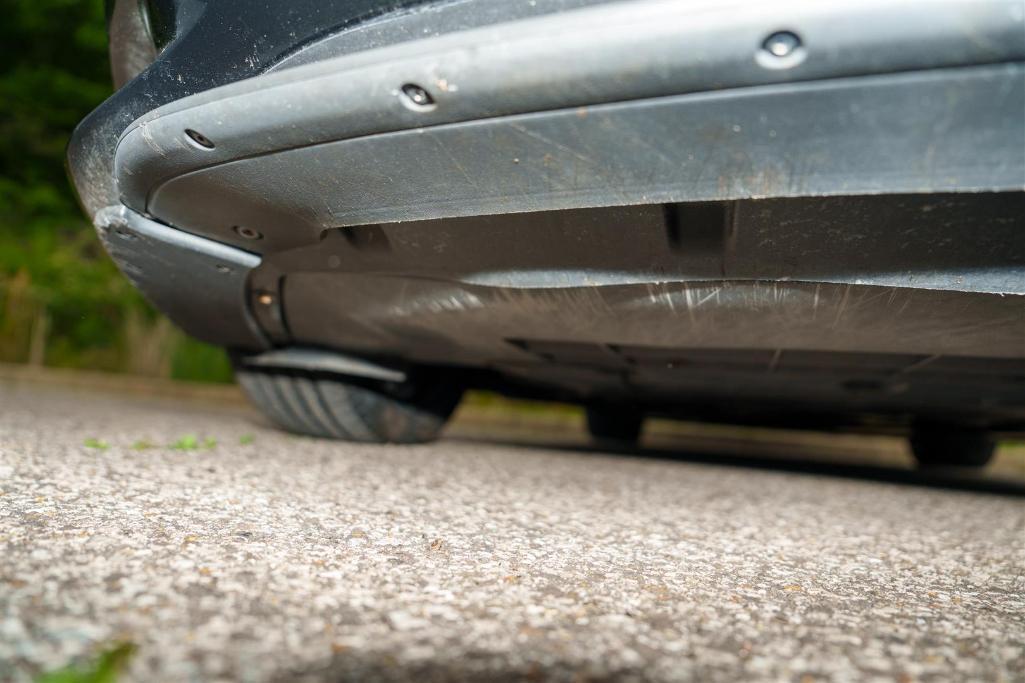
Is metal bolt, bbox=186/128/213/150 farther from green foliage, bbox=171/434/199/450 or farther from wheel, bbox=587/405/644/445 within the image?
wheel, bbox=587/405/644/445

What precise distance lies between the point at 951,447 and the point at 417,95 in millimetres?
2731

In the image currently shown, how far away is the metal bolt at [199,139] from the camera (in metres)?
0.99

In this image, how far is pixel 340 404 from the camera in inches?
72.0

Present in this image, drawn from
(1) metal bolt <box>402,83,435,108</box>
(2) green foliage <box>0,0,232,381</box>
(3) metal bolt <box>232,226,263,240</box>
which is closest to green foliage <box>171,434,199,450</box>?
(3) metal bolt <box>232,226,263,240</box>

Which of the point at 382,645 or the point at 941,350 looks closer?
the point at 382,645

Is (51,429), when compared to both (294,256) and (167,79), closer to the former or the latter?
(294,256)

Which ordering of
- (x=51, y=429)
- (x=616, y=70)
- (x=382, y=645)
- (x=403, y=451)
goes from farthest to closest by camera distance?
(x=403, y=451), (x=51, y=429), (x=616, y=70), (x=382, y=645)

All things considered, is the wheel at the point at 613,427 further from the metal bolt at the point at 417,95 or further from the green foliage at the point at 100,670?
the green foliage at the point at 100,670

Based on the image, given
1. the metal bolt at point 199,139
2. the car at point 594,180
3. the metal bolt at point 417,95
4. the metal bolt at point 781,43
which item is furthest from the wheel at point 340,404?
the metal bolt at point 781,43

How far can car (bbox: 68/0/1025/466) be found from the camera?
735mm

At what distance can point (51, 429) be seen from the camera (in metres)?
1.64

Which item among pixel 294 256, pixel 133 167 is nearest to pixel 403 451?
pixel 294 256

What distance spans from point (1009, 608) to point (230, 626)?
2.86 ft

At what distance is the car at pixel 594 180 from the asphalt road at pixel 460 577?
34 cm
